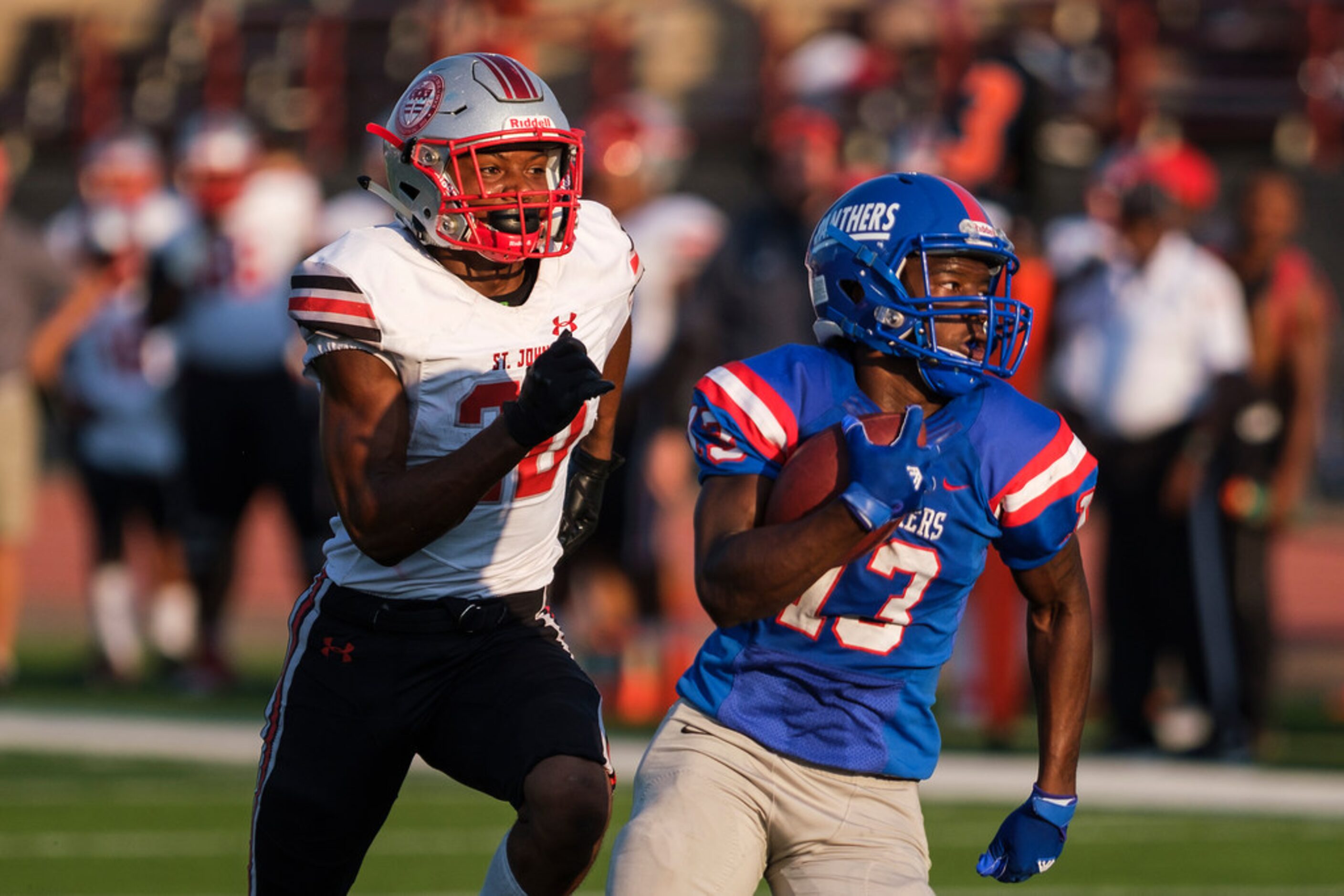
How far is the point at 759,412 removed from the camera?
364 cm

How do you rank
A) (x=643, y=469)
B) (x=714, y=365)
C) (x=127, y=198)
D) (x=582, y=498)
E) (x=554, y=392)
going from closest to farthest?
(x=554, y=392)
(x=582, y=498)
(x=714, y=365)
(x=643, y=469)
(x=127, y=198)

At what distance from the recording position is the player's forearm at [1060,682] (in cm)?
367

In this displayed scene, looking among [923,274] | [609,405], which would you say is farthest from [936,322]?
[609,405]

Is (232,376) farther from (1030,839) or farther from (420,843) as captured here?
(1030,839)

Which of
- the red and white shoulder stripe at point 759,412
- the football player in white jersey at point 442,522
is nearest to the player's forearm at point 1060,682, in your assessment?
the red and white shoulder stripe at point 759,412

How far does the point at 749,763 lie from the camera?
361 cm

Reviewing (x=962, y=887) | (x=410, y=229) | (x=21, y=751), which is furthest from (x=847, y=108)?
(x=410, y=229)

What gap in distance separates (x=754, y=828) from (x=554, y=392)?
79 centimetres

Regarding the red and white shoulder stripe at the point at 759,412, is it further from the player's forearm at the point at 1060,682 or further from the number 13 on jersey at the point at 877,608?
the player's forearm at the point at 1060,682

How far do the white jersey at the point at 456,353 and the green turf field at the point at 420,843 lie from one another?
6.01 ft

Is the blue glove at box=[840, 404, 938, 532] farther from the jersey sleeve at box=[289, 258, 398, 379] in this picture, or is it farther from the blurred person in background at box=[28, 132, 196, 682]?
the blurred person in background at box=[28, 132, 196, 682]

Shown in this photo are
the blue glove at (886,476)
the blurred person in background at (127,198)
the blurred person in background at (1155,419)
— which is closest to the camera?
the blue glove at (886,476)

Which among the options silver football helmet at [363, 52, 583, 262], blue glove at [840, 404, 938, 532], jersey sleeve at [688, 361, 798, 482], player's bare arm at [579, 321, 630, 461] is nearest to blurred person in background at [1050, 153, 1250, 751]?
player's bare arm at [579, 321, 630, 461]

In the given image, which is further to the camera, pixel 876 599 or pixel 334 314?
pixel 334 314
